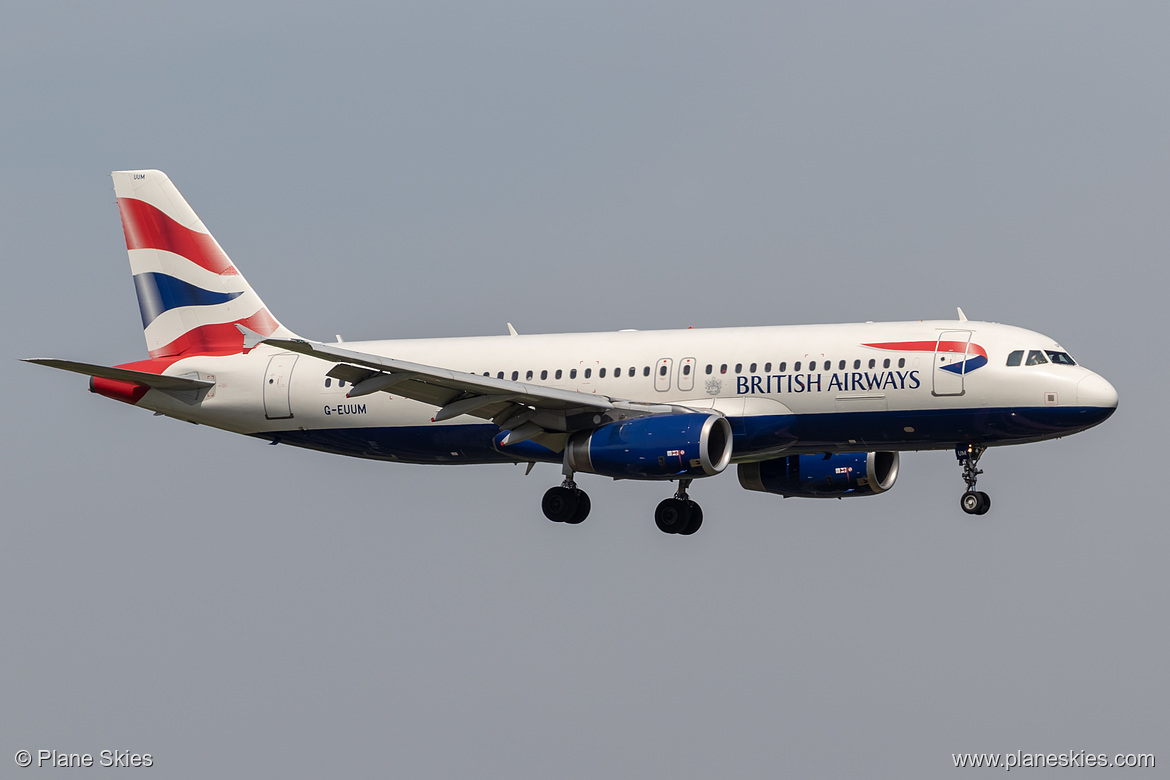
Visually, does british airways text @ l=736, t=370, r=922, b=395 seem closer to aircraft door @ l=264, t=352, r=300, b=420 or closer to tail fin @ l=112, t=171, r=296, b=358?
aircraft door @ l=264, t=352, r=300, b=420

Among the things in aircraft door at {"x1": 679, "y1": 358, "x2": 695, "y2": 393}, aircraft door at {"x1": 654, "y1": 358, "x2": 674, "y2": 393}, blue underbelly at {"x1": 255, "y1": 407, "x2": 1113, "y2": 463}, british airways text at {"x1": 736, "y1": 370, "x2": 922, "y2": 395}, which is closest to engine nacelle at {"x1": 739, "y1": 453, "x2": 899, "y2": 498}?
blue underbelly at {"x1": 255, "y1": 407, "x2": 1113, "y2": 463}

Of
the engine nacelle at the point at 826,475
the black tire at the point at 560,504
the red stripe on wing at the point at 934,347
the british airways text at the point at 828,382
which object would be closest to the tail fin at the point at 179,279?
the black tire at the point at 560,504

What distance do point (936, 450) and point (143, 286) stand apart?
2484 cm

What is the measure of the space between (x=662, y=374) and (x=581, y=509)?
4.91 meters

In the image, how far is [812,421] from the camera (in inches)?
1609

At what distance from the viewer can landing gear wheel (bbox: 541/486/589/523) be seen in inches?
1750

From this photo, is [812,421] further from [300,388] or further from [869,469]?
[300,388]

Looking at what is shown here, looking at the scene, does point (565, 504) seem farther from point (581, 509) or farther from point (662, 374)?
point (662, 374)

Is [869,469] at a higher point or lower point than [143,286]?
lower

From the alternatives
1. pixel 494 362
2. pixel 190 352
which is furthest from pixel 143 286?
pixel 494 362

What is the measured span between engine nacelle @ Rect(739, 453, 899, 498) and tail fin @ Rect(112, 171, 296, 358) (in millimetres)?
15318

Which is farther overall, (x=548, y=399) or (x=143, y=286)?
(x=143, y=286)

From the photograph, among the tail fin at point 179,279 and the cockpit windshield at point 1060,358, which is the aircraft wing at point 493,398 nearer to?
the tail fin at point 179,279

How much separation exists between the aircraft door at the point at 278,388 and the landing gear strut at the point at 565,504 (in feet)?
27.3
